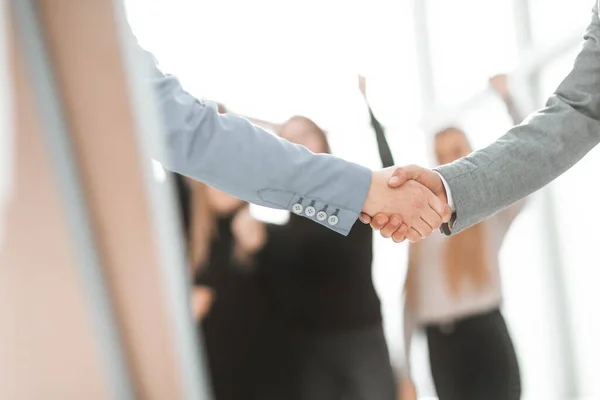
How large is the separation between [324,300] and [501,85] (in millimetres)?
740

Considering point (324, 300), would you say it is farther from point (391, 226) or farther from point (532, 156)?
point (532, 156)

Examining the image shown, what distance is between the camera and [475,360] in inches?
59.1

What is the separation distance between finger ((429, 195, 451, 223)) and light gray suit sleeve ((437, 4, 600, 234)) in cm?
2

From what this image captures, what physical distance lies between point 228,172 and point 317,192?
0.18 m

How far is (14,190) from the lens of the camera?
1291 mm

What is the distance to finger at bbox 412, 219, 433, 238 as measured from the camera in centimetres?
120

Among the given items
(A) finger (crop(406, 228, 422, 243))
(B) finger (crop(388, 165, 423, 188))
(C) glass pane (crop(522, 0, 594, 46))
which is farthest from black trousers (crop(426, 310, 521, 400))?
(C) glass pane (crop(522, 0, 594, 46))

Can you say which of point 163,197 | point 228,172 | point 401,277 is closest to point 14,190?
point 163,197

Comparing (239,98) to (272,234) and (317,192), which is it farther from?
(317,192)

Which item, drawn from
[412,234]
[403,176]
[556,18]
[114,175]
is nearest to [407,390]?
[412,234]

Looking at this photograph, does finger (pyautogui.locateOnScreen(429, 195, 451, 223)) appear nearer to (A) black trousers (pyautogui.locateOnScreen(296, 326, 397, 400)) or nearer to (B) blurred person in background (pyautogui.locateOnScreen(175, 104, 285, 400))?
(A) black trousers (pyautogui.locateOnScreen(296, 326, 397, 400))

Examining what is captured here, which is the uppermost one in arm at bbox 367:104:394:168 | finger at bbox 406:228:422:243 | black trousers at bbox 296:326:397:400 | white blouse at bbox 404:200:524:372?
arm at bbox 367:104:394:168

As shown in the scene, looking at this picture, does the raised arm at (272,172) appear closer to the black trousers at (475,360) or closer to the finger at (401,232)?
the finger at (401,232)

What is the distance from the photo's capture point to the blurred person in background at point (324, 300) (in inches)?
60.9
